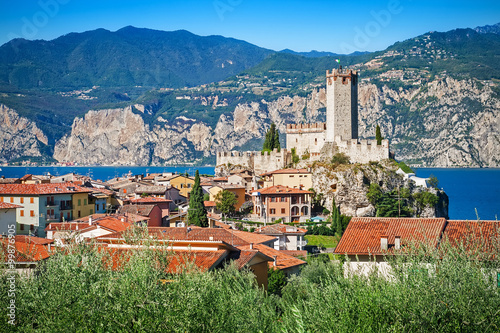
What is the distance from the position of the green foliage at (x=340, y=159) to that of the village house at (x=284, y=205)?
5691mm

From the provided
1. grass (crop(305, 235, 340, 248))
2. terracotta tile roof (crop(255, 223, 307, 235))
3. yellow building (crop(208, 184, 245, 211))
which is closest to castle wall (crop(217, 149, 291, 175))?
yellow building (crop(208, 184, 245, 211))

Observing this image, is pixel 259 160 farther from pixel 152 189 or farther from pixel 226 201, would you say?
pixel 152 189

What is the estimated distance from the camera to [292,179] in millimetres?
75625

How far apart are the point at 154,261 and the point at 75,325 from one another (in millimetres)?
4134

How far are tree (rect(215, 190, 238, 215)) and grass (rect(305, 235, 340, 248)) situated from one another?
13.1 m

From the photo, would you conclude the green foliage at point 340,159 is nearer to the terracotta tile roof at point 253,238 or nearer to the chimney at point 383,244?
Result: the terracotta tile roof at point 253,238

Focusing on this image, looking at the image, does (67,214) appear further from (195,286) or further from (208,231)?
(195,286)

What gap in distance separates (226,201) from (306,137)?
1586 cm

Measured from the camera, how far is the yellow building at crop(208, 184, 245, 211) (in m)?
75.3

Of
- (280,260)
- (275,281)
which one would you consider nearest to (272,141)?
(280,260)

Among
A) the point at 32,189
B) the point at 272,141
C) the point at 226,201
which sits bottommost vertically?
the point at 226,201

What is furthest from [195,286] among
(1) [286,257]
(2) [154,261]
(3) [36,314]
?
(1) [286,257]

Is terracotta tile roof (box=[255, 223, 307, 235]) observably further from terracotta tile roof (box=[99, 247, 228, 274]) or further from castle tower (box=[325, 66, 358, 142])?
terracotta tile roof (box=[99, 247, 228, 274])

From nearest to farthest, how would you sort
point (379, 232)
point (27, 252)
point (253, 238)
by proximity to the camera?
point (27, 252) < point (379, 232) < point (253, 238)
